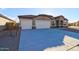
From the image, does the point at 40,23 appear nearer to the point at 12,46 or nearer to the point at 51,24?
the point at 51,24

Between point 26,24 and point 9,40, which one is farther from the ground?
point 26,24

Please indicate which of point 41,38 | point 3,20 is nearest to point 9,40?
point 3,20

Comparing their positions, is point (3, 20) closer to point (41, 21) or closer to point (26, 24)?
point (26, 24)

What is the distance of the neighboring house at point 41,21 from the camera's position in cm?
218

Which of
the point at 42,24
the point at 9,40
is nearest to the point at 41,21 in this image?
the point at 42,24

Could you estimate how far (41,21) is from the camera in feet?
7.25

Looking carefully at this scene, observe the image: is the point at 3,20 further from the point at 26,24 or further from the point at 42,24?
the point at 42,24

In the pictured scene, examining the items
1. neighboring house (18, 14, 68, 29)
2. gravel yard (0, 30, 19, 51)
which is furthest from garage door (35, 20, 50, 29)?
gravel yard (0, 30, 19, 51)

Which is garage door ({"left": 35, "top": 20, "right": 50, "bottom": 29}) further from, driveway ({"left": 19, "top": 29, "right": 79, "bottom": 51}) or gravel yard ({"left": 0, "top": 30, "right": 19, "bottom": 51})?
gravel yard ({"left": 0, "top": 30, "right": 19, "bottom": 51})

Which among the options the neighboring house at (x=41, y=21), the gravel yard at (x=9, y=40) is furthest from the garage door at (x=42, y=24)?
the gravel yard at (x=9, y=40)

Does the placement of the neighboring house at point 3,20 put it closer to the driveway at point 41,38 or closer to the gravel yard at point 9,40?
the gravel yard at point 9,40

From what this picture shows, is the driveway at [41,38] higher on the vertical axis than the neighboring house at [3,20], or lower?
lower
